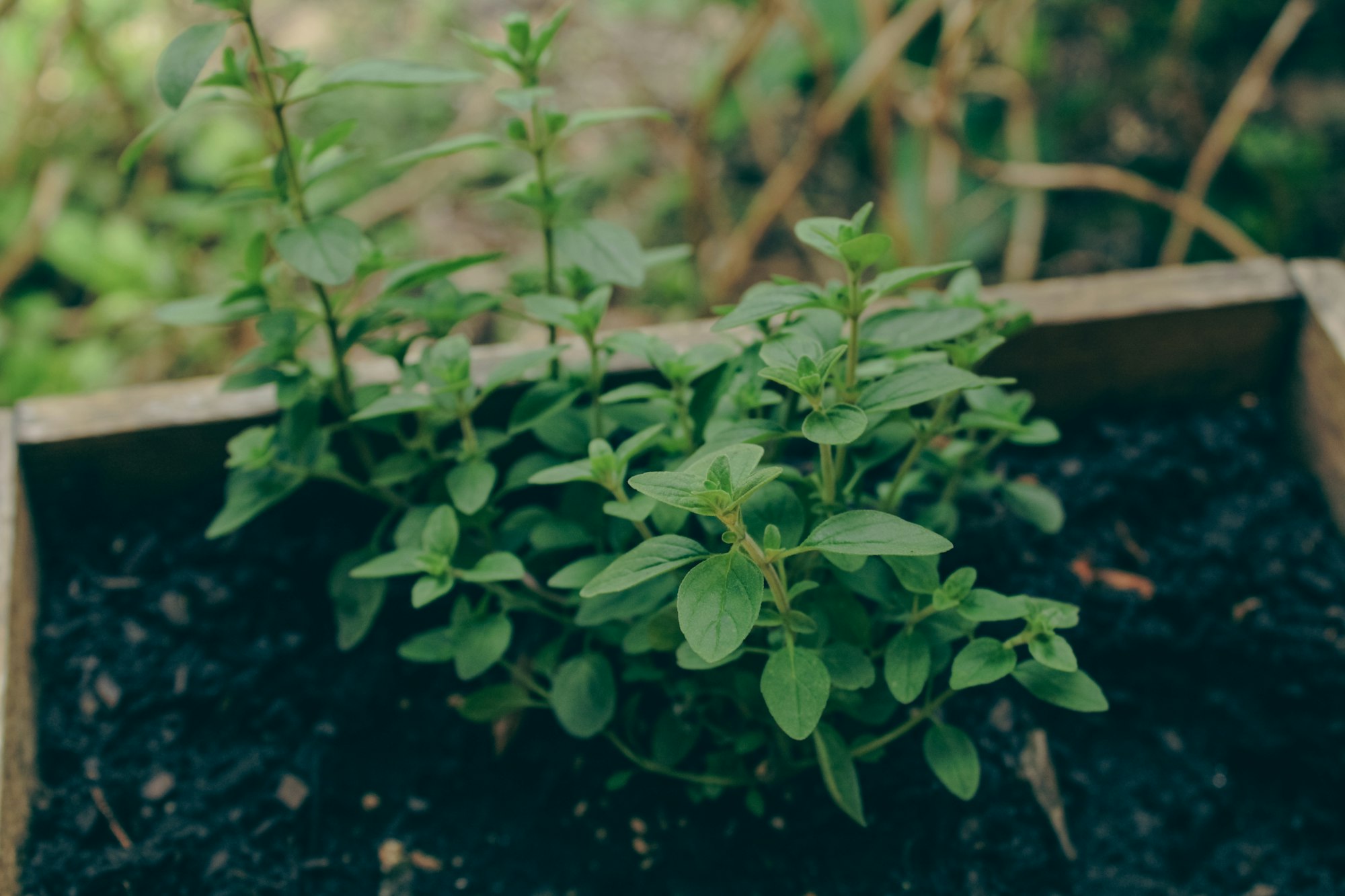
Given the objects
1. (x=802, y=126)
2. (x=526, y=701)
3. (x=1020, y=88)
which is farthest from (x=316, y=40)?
(x=526, y=701)

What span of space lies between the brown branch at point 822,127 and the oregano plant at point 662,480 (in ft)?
3.14

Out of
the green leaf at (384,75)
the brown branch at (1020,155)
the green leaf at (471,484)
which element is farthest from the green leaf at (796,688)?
the brown branch at (1020,155)

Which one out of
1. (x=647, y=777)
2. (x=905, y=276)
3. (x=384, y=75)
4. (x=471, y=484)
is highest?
(x=384, y=75)

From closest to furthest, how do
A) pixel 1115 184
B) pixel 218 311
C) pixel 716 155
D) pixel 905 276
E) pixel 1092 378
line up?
1. pixel 905 276
2. pixel 218 311
3. pixel 1092 378
4. pixel 1115 184
5. pixel 716 155

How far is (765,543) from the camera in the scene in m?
0.77

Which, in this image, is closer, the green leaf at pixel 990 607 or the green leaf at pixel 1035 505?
the green leaf at pixel 990 607

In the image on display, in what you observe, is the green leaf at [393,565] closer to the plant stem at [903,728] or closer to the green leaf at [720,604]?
the green leaf at [720,604]

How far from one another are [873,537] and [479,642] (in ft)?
1.32

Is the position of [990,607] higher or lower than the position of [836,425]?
lower

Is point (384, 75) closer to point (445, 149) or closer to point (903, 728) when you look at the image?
point (445, 149)

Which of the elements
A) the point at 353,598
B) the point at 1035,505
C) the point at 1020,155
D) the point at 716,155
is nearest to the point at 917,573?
the point at 1035,505

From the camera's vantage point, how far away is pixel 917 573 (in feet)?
2.86

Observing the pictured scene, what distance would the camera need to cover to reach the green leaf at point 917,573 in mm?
863

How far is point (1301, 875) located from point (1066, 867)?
27 cm
